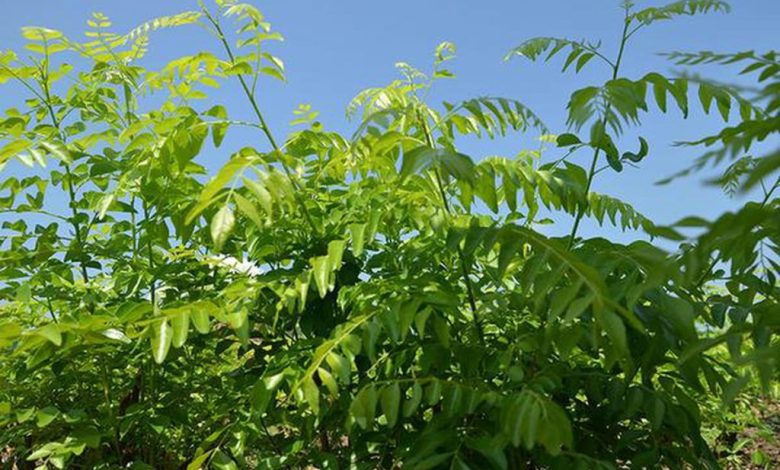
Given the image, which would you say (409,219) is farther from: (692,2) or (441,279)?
(692,2)

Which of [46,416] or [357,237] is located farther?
[46,416]

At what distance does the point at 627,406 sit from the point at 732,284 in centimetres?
41

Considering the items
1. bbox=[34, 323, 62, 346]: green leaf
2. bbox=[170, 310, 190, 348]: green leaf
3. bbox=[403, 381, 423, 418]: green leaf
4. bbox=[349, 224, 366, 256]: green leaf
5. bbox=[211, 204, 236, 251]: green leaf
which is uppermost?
bbox=[349, 224, 366, 256]: green leaf

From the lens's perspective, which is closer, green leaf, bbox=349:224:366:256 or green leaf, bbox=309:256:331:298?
green leaf, bbox=309:256:331:298

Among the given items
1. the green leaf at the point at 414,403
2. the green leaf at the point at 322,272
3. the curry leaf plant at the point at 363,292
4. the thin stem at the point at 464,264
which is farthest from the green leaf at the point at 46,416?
the thin stem at the point at 464,264

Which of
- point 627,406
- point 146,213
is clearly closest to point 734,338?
point 627,406

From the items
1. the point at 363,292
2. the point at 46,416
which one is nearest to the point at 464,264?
the point at 363,292

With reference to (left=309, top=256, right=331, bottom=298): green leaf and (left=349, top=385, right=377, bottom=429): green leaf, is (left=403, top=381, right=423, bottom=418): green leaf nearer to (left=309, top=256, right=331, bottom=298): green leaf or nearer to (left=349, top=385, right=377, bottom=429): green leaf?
(left=349, top=385, right=377, bottom=429): green leaf

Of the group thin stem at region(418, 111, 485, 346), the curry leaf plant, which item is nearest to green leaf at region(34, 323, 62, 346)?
the curry leaf plant

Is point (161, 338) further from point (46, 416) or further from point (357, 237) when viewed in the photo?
point (46, 416)

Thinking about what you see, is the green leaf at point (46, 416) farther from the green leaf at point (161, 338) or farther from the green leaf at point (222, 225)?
the green leaf at point (222, 225)

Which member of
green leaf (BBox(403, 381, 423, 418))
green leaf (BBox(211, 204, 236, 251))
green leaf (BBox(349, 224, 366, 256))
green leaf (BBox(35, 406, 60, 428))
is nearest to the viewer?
green leaf (BBox(211, 204, 236, 251))

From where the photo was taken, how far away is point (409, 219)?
1.87 metres

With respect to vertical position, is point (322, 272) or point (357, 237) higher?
point (357, 237)
